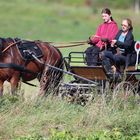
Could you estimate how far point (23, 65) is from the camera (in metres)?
13.3

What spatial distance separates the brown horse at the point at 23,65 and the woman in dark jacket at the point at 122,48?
1121mm

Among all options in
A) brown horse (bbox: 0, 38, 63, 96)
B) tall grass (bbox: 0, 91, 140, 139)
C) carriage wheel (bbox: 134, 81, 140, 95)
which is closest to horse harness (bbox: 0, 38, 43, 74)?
brown horse (bbox: 0, 38, 63, 96)

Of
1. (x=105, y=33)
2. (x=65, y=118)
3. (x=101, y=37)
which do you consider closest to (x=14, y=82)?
(x=101, y=37)

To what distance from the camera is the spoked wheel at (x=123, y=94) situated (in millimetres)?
12031

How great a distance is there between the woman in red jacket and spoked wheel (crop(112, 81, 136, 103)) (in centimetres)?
108

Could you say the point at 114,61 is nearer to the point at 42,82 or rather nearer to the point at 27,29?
the point at 42,82

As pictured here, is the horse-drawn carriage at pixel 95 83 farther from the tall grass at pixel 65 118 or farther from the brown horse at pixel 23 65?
the tall grass at pixel 65 118

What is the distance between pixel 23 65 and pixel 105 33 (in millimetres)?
1737

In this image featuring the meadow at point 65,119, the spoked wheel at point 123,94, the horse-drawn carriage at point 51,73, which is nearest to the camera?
the meadow at point 65,119

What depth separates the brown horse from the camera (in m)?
13.1

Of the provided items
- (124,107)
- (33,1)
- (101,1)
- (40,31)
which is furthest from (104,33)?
(101,1)

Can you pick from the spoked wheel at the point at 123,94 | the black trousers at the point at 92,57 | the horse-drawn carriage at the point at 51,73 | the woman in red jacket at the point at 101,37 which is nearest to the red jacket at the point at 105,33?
the woman in red jacket at the point at 101,37

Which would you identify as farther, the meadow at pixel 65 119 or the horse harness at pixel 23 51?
the horse harness at pixel 23 51

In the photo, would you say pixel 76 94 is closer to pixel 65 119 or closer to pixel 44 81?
pixel 44 81
